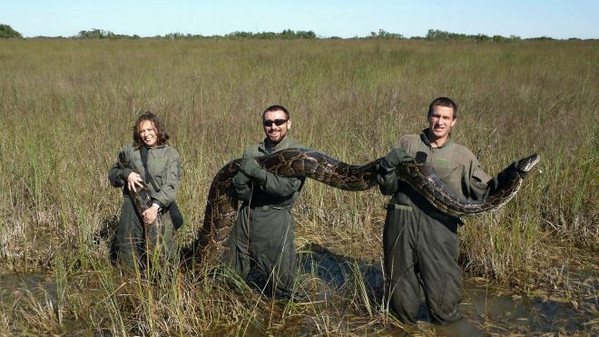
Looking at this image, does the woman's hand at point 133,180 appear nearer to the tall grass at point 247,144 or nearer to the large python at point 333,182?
the tall grass at point 247,144

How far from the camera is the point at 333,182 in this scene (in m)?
4.89

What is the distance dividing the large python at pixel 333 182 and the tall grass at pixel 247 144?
1.23 feet

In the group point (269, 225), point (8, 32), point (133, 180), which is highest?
point (8, 32)

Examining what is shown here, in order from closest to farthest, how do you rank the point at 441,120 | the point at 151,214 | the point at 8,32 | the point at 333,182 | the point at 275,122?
1. the point at 441,120
2. the point at 275,122
3. the point at 151,214
4. the point at 333,182
5. the point at 8,32

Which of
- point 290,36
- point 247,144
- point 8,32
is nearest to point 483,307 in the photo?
point 247,144

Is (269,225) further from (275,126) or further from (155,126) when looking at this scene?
(155,126)

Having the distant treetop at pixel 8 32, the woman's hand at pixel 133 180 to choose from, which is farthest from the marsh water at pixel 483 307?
the distant treetop at pixel 8 32

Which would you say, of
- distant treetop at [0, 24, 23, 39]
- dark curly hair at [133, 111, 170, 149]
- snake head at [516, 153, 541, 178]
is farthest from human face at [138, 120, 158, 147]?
distant treetop at [0, 24, 23, 39]

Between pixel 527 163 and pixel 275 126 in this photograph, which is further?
pixel 275 126

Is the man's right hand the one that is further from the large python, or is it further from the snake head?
the snake head

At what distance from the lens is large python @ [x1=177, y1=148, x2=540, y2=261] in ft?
13.6

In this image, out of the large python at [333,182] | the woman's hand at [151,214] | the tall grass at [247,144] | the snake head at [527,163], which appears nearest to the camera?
the snake head at [527,163]

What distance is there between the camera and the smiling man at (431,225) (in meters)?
4.22

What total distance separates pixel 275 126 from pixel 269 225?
90 cm
